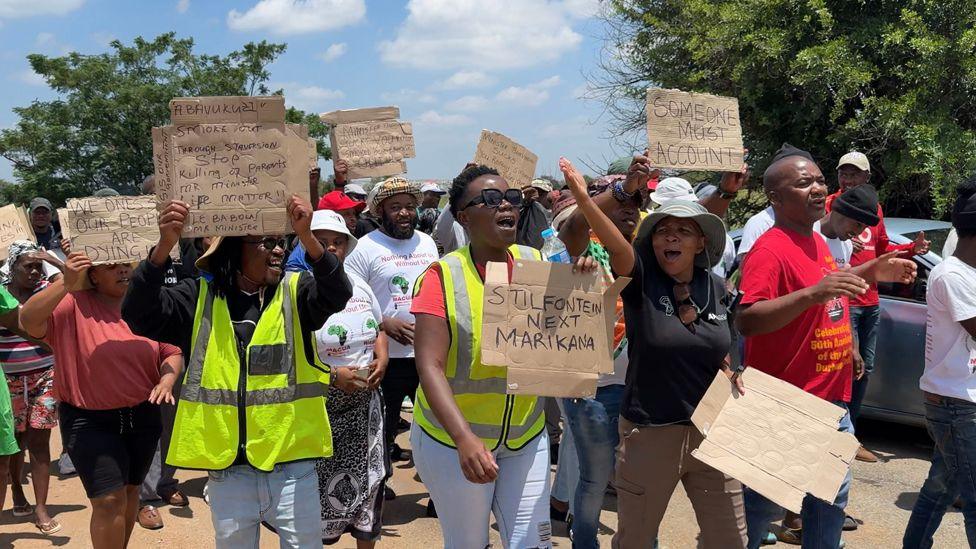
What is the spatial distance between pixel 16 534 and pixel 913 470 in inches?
256

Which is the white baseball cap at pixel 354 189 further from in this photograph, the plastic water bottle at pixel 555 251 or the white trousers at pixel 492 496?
the white trousers at pixel 492 496

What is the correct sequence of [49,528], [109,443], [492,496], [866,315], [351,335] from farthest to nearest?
[866,315]
[49,528]
[351,335]
[109,443]
[492,496]

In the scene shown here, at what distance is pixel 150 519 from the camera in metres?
5.52

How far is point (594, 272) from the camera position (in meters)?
3.16

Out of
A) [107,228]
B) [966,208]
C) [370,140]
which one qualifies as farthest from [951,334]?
[370,140]

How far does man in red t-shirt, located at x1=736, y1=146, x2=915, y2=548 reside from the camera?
3672 mm

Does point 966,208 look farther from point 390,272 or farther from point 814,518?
point 390,272

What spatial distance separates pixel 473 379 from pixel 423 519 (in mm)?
2753

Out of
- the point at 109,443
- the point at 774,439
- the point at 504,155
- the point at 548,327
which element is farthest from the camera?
the point at 504,155

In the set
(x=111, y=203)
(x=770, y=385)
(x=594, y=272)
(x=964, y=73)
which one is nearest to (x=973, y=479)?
(x=770, y=385)

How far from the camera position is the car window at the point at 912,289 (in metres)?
6.53

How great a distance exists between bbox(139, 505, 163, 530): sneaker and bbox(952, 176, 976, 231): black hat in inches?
204

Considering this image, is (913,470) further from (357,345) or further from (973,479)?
(357,345)

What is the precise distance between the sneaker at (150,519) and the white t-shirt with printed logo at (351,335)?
2.08 meters
